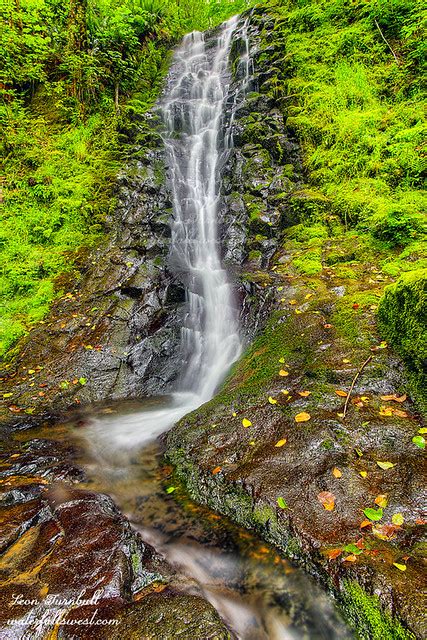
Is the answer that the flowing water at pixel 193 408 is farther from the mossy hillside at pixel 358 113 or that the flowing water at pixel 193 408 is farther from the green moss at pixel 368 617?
the mossy hillside at pixel 358 113

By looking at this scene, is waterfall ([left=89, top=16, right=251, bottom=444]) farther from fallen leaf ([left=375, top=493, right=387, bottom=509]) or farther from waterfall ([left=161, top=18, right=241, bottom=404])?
fallen leaf ([left=375, top=493, right=387, bottom=509])

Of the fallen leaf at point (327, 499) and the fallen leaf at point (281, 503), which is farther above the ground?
the fallen leaf at point (327, 499)

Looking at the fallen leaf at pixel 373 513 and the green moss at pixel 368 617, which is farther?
the fallen leaf at pixel 373 513

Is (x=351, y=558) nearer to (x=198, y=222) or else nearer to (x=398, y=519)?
(x=398, y=519)

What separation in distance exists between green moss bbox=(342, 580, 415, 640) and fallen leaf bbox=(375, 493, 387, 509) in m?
0.59

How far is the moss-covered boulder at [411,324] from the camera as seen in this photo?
3.23 meters

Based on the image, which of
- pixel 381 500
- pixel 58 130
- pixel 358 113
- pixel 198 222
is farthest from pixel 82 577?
pixel 58 130

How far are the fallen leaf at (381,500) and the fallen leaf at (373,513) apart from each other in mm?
42

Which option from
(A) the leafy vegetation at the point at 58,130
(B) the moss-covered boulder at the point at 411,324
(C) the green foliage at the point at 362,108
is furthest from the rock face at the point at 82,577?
(C) the green foliage at the point at 362,108

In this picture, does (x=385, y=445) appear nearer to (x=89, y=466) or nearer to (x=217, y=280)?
(x=89, y=466)

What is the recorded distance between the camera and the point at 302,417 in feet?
10.9

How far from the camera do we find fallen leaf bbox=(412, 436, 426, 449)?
A: 2.76m

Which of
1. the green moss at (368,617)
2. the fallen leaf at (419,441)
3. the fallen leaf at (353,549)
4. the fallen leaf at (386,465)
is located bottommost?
the green moss at (368,617)

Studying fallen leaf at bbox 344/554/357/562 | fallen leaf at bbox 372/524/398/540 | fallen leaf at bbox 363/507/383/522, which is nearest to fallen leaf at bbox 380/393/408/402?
fallen leaf at bbox 363/507/383/522
